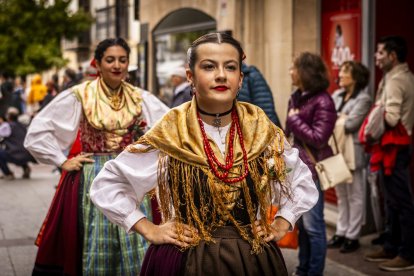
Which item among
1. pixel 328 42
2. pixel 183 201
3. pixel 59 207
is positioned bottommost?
pixel 59 207

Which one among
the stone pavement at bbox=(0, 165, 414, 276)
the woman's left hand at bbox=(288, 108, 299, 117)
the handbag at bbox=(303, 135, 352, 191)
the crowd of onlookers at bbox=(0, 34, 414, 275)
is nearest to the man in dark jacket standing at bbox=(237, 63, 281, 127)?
the crowd of onlookers at bbox=(0, 34, 414, 275)

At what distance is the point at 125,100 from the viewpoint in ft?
18.3

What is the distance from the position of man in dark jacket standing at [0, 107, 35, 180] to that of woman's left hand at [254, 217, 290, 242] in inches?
424

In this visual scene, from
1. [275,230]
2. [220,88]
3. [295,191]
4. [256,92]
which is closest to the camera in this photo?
[220,88]

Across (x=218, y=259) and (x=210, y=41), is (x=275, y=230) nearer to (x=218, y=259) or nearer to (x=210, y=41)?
(x=218, y=259)

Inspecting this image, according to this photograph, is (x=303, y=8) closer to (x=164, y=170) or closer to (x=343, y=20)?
(x=343, y=20)

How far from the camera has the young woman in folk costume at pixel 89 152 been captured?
520 centimetres

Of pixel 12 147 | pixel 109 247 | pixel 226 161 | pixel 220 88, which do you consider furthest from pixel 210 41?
pixel 12 147

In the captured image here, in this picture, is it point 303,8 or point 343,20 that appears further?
point 303,8

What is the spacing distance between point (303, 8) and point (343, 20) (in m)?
0.90

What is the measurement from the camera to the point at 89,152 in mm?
5441

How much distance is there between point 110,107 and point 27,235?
3.67m

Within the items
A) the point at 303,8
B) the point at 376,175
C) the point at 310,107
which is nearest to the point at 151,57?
the point at 303,8

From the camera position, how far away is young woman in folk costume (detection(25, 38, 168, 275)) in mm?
5195
